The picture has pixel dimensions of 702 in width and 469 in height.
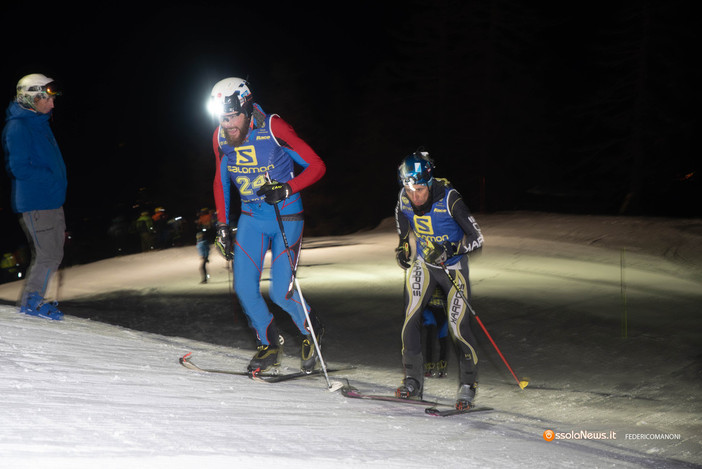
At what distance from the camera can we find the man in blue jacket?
229 inches

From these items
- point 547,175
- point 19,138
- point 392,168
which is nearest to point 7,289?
point 19,138

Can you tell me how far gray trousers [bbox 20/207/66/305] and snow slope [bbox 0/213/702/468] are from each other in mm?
411

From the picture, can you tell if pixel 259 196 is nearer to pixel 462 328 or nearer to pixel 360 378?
pixel 462 328

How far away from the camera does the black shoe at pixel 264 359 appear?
5.44 m

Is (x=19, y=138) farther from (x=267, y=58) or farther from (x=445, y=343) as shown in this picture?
(x=267, y=58)

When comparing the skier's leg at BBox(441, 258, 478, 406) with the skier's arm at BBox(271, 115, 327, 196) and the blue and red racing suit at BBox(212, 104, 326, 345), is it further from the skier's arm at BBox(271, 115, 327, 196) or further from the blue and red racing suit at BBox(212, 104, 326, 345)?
the skier's arm at BBox(271, 115, 327, 196)

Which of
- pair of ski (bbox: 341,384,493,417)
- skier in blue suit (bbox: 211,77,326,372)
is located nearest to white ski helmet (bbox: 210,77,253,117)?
skier in blue suit (bbox: 211,77,326,372)

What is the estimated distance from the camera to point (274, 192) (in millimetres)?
5082

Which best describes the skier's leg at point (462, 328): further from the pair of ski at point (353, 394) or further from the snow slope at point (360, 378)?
the snow slope at point (360, 378)

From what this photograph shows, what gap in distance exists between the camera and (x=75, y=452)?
264cm

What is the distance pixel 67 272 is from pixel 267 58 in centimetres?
4761

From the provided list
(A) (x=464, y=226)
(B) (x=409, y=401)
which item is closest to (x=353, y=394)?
(B) (x=409, y=401)

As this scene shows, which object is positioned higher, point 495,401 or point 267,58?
point 267,58

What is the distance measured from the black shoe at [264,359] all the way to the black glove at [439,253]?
1479 mm
